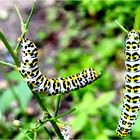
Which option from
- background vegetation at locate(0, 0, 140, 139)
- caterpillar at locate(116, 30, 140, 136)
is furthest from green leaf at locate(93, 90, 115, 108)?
caterpillar at locate(116, 30, 140, 136)

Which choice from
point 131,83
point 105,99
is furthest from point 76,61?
point 131,83

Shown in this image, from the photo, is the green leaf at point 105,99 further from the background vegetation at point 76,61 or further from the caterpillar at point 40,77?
the caterpillar at point 40,77

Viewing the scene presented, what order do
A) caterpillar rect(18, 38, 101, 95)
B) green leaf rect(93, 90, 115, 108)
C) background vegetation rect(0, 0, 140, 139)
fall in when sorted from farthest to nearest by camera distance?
background vegetation rect(0, 0, 140, 139) < green leaf rect(93, 90, 115, 108) < caterpillar rect(18, 38, 101, 95)

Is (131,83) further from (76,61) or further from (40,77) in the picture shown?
(76,61)

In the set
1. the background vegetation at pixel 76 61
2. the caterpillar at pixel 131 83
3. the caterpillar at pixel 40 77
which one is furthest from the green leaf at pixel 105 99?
the caterpillar at pixel 40 77

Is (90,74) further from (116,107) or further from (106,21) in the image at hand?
(106,21)

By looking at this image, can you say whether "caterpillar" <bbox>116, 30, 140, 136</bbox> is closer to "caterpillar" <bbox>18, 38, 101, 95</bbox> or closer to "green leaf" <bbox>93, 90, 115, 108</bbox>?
"caterpillar" <bbox>18, 38, 101, 95</bbox>
